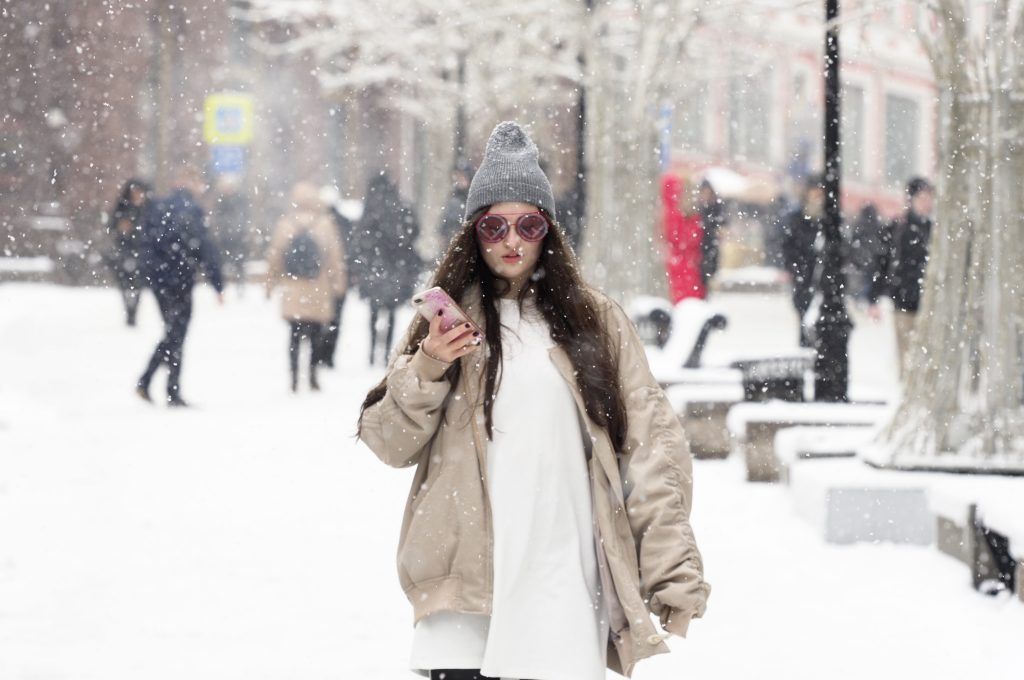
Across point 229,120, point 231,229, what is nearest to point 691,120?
point 231,229

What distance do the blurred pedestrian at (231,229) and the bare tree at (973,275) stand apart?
22472 millimetres

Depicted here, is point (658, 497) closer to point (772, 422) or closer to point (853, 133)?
point (772, 422)

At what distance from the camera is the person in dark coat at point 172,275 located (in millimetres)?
14172

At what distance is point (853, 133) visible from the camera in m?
49.8

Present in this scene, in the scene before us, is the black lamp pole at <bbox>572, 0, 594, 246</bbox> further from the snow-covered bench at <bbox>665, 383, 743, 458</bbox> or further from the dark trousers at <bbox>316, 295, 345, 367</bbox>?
the snow-covered bench at <bbox>665, 383, 743, 458</bbox>

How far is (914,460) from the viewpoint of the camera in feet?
27.9

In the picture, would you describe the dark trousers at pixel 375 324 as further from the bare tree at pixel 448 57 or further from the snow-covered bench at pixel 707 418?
the bare tree at pixel 448 57

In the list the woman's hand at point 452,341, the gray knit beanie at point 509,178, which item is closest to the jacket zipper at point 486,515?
the woman's hand at point 452,341

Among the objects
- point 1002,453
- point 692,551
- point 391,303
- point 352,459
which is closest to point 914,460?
point 1002,453

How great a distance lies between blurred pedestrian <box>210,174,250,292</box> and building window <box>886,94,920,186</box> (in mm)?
22236

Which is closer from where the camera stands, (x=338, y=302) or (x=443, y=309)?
(x=443, y=309)

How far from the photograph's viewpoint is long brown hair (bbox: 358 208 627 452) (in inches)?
149

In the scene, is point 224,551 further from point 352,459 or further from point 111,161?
point 111,161

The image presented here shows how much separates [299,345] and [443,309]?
39.8 ft
